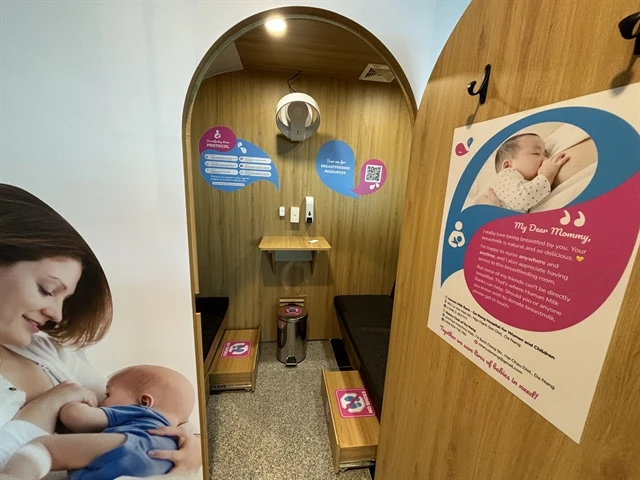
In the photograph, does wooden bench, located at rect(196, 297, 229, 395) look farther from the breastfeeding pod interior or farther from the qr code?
the qr code

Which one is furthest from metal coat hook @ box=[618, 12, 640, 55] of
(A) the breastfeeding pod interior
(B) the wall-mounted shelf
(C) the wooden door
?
(B) the wall-mounted shelf

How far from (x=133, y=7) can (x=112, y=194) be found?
1.95 ft

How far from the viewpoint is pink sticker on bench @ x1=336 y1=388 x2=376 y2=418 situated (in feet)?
5.44

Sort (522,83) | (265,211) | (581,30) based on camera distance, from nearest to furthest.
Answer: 1. (581,30)
2. (522,83)
3. (265,211)

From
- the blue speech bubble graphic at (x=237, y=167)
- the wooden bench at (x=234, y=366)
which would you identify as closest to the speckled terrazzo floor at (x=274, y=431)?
the wooden bench at (x=234, y=366)

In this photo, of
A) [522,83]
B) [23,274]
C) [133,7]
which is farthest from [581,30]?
[23,274]

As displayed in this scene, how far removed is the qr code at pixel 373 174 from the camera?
251cm

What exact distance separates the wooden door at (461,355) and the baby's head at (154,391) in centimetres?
92

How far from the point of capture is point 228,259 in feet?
8.34

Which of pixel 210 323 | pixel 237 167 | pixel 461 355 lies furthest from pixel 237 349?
pixel 461 355

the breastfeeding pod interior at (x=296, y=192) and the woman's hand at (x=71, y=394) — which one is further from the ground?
the breastfeeding pod interior at (x=296, y=192)

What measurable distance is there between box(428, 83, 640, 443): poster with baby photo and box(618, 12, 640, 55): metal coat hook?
61 mm

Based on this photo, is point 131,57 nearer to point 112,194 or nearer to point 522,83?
point 112,194

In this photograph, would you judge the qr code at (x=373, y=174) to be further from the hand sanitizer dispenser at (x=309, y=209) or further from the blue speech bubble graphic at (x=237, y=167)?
the blue speech bubble graphic at (x=237, y=167)
